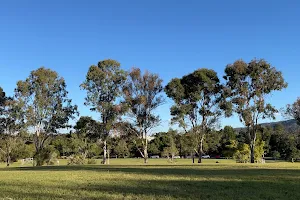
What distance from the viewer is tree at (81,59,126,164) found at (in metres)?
41.5

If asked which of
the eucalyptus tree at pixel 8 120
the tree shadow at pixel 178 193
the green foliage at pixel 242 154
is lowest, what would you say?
the green foliage at pixel 242 154

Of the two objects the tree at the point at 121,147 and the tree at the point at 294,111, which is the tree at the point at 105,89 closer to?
the tree at the point at 121,147

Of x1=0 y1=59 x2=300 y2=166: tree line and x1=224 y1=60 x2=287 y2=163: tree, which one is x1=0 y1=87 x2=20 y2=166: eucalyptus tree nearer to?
x1=0 y1=59 x2=300 y2=166: tree line

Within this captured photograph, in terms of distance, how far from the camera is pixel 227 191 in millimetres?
9312

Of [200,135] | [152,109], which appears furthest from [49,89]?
[200,135]

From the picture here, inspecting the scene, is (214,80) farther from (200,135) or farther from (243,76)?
(200,135)

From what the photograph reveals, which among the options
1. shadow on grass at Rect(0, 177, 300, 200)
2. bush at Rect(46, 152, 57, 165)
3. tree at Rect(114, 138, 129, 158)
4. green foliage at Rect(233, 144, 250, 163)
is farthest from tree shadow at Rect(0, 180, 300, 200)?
tree at Rect(114, 138, 129, 158)

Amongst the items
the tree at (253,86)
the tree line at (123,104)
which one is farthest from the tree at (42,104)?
the tree at (253,86)

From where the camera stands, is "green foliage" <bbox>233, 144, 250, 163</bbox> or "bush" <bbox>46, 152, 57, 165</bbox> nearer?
"bush" <bbox>46, 152, 57, 165</bbox>

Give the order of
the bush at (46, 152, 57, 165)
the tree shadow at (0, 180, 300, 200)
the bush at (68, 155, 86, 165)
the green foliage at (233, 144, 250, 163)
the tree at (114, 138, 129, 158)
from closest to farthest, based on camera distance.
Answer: the tree shadow at (0, 180, 300, 200) < the bush at (46, 152, 57, 165) < the bush at (68, 155, 86, 165) < the green foliage at (233, 144, 250, 163) < the tree at (114, 138, 129, 158)

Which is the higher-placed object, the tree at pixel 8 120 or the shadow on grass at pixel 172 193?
the tree at pixel 8 120

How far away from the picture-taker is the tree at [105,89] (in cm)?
4147

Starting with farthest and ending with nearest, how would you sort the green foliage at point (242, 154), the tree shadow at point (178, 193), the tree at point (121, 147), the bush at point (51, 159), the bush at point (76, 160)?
the tree at point (121, 147) < the green foliage at point (242, 154) < the bush at point (76, 160) < the bush at point (51, 159) < the tree shadow at point (178, 193)

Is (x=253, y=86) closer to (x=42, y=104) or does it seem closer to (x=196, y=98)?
(x=196, y=98)
